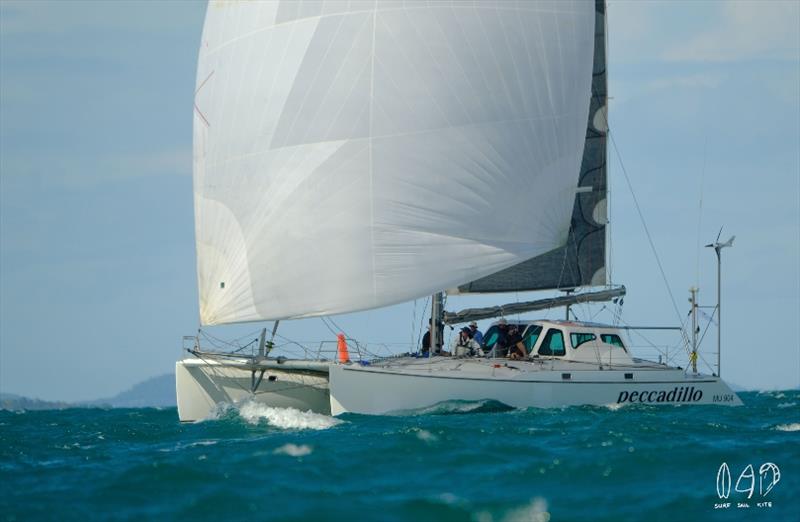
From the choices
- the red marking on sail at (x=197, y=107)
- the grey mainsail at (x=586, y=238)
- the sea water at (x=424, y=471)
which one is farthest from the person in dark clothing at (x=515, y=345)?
the red marking on sail at (x=197, y=107)

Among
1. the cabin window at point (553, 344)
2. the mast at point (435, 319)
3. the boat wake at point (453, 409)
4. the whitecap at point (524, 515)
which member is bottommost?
the whitecap at point (524, 515)

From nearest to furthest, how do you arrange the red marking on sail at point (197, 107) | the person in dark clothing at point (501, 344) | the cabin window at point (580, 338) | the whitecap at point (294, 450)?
1. the whitecap at point (294, 450)
2. the red marking on sail at point (197, 107)
3. the cabin window at point (580, 338)
4. the person in dark clothing at point (501, 344)

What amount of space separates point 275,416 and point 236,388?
2.28m

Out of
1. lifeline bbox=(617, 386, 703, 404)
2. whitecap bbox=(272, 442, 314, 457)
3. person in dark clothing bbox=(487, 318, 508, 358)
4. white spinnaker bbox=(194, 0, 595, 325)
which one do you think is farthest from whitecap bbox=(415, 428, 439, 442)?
person in dark clothing bbox=(487, 318, 508, 358)

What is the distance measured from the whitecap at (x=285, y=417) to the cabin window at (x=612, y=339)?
625 centimetres

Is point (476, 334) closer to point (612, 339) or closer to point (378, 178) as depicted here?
point (612, 339)

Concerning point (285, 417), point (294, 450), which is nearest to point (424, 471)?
point (294, 450)

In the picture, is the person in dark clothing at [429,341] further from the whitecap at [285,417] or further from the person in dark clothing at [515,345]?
the whitecap at [285,417]

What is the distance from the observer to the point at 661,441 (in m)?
16.5

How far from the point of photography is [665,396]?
2331 centimetres

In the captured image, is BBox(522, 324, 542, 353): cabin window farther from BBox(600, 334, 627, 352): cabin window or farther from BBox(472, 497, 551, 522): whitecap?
BBox(472, 497, 551, 522): whitecap

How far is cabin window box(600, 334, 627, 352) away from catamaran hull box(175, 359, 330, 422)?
19.4 feet

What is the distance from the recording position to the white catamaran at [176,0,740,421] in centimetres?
2128

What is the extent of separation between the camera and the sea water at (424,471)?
1261cm
